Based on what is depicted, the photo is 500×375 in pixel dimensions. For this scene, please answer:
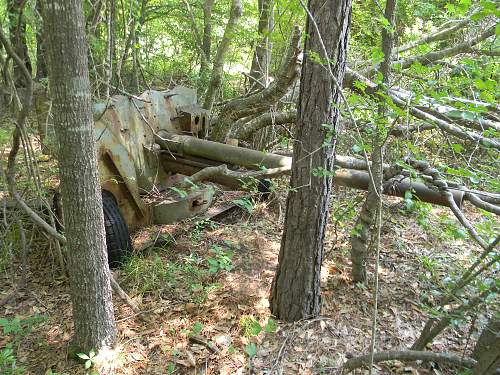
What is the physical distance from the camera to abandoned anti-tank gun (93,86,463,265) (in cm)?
459

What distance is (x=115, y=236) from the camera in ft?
14.4

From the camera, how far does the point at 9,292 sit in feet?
13.8

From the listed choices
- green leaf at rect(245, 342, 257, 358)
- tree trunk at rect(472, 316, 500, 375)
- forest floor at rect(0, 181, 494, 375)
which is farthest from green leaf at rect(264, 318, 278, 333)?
tree trunk at rect(472, 316, 500, 375)

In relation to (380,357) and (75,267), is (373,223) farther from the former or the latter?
(75,267)

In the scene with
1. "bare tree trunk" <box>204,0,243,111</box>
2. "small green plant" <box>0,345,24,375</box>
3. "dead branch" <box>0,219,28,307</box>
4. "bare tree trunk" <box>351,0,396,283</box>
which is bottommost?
"small green plant" <box>0,345,24,375</box>

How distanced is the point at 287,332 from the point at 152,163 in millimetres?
2980

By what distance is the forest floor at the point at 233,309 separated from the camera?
10.9ft

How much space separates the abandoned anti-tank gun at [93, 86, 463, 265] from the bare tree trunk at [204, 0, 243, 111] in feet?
2.40

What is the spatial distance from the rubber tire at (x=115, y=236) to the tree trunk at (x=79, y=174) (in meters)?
1.18

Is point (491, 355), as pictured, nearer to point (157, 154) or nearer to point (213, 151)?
point (213, 151)

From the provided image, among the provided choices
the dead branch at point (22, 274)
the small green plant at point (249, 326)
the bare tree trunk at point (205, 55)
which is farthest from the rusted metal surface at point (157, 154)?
the bare tree trunk at point (205, 55)

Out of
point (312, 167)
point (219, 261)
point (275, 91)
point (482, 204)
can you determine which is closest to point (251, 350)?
point (219, 261)

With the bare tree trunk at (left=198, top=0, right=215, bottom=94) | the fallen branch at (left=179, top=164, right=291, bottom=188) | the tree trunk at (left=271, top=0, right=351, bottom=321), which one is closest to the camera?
the tree trunk at (left=271, top=0, right=351, bottom=321)

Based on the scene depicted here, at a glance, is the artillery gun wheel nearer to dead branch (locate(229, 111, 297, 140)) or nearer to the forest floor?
the forest floor
